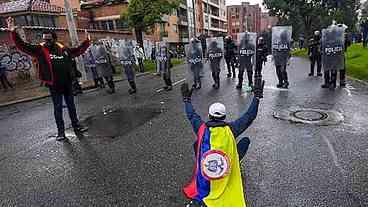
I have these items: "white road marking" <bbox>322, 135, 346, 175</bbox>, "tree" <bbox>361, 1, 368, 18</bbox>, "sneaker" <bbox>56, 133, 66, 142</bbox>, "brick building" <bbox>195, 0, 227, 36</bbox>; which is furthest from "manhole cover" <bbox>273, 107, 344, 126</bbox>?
"tree" <bbox>361, 1, 368, 18</bbox>

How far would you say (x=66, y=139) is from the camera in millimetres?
6449

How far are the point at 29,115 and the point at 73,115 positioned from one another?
3533mm

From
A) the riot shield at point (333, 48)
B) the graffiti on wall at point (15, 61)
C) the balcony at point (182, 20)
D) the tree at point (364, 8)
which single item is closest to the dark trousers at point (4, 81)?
the graffiti on wall at point (15, 61)

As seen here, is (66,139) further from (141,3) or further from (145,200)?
(141,3)

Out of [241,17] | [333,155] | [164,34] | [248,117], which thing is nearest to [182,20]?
[164,34]

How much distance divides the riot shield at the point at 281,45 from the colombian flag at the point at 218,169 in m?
8.45

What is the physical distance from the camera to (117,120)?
308 inches

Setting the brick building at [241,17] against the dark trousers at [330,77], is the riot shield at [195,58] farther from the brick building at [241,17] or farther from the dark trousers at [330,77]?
the brick building at [241,17]

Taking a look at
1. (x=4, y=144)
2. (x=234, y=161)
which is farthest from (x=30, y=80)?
(x=234, y=161)

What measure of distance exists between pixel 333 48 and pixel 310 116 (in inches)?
160

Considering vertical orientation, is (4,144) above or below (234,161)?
below

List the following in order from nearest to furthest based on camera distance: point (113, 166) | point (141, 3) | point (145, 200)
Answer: point (145, 200) < point (113, 166) < point (141, 3)

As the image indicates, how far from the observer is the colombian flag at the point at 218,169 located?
2.64 meters

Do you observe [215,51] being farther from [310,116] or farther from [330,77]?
[310,116]
